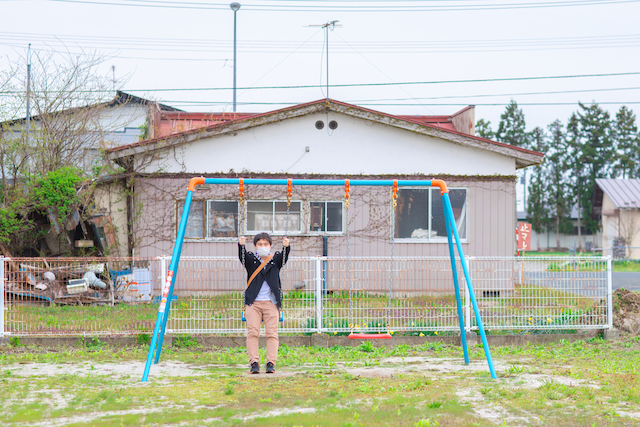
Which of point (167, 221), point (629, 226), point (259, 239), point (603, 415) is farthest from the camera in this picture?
point (629, 226)

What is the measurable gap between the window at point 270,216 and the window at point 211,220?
1.39 feet

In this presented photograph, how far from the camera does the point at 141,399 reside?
5.34m

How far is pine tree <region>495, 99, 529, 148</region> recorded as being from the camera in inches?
2175

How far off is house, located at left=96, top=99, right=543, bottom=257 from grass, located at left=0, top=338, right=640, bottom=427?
5665 mm

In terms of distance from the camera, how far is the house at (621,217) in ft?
115

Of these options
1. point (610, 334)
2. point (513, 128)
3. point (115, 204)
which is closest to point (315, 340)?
point (610, 334)

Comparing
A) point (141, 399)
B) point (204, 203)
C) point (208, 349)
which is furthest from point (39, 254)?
point (141, 399)

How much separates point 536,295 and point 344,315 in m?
2.93

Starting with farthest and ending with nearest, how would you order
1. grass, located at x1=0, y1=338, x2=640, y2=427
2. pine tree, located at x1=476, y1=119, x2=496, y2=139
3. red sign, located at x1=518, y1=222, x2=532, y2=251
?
pine tree, located at x1=476, y1=119, x2=496, y2=139
red sign, located at x1=518, y1=222, x2=532, y2=251
grass, located at x1=0, y1=338, x2=640, y2=427

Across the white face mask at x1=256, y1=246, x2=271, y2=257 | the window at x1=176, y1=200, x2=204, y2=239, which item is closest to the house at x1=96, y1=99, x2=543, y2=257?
the window at x1=176, y1=200, x2=204, y2=239

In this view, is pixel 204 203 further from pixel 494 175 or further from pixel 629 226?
pixel 629 226

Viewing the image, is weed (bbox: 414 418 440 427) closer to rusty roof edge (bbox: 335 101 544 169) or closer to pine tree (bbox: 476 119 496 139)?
rusty roof edge (bbox: 335 101 544 169)

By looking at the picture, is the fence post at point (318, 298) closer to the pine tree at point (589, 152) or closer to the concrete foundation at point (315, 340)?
the concrete foundation at point (315, 340)

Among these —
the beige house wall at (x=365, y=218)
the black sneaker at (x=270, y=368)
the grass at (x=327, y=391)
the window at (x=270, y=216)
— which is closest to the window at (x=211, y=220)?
the beige house wall at (x=365, y=218)
